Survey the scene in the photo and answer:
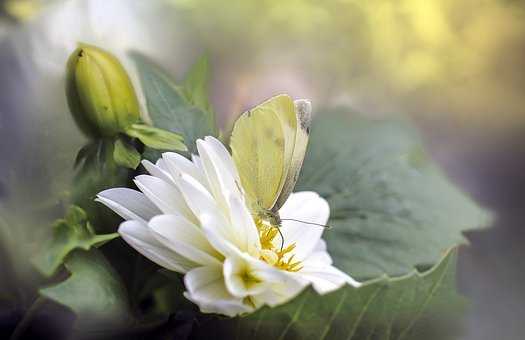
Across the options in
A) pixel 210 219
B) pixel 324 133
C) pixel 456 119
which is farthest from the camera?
pixel 456 119

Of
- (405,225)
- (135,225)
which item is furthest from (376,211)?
(135,225)

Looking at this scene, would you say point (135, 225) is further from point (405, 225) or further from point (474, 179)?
point (474, 179)

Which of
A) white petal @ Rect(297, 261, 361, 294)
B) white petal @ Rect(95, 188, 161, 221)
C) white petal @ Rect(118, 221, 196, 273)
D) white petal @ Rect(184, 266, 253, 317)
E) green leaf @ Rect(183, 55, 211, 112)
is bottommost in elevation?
white petal @ Rect(297, 261, 361, 294)

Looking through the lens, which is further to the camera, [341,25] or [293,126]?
[341,25]

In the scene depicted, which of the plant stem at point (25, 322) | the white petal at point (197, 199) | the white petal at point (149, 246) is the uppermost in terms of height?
the white petal at point (197, 199)

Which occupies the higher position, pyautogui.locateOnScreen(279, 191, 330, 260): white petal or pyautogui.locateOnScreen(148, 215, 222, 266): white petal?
pyautogui.locateOnScreen(148, 215, 222, 266): white petal

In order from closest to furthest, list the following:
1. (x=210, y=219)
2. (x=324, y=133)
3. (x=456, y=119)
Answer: (x=210, y=219) < (x=324, y=133) < (x=456, y=119)

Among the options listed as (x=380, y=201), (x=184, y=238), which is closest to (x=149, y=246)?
(x=184, y=238)
